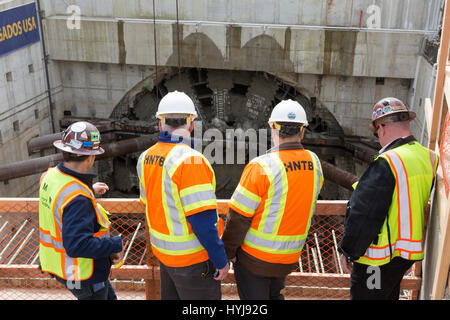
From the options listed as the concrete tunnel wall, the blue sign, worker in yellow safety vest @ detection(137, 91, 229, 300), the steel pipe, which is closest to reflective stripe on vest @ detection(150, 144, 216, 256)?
worker in yellow safety vest @ detection(137, 91, 229, 300)

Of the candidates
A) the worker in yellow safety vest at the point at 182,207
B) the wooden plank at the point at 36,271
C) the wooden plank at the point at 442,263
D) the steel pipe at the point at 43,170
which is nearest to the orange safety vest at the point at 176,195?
the worker in yellow safety vest at the point at 182,207

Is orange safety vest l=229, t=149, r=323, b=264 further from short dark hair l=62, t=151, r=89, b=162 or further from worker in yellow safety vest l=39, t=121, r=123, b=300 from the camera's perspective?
short dark hair l=62, t=151, r=89, b=162

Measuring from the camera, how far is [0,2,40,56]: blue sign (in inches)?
442

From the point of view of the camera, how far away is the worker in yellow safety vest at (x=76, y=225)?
241 centimetres

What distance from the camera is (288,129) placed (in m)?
2.69

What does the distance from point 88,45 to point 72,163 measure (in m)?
11.8

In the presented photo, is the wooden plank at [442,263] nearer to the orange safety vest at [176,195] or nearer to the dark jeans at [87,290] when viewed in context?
the orange safety vest at [176,195]

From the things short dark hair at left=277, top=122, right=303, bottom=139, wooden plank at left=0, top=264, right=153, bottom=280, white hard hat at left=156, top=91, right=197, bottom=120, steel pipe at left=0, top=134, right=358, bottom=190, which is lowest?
steel pipe at left=0, top=134, right=358, bottom=190

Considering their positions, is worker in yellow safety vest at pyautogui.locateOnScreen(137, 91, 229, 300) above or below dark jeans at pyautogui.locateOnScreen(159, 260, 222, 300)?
above

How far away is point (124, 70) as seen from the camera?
45.5ft

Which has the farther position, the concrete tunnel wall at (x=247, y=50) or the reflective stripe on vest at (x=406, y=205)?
the concrete tunnel wall at (x=247, y=50)

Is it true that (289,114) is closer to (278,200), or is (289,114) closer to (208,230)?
(278,200)
